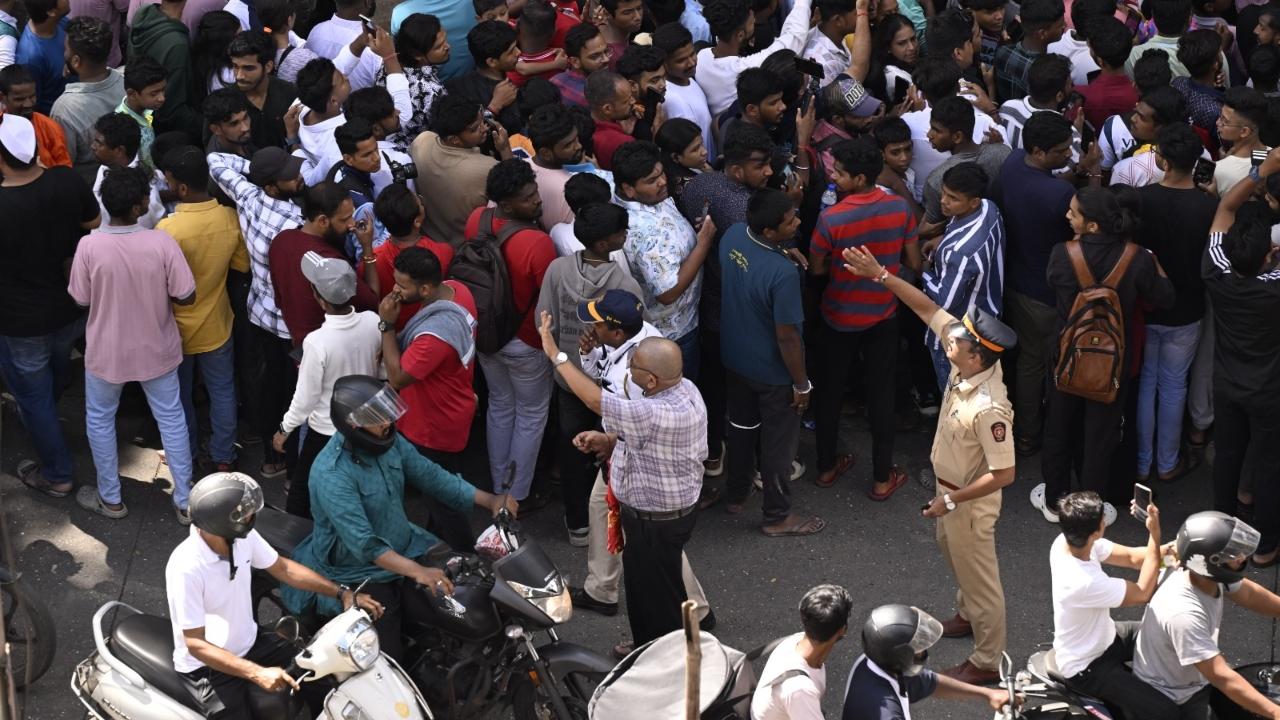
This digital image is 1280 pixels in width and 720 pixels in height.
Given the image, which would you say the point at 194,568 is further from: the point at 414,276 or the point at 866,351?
the point at 866,351

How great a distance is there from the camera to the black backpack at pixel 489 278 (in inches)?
304

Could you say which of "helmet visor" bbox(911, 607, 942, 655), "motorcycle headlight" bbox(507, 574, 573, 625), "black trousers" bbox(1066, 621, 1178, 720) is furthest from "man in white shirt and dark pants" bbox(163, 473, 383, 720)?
"black trousers" bbox(1066, 621, 1178, 720)

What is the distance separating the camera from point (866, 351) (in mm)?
8484

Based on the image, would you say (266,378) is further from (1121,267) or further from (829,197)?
(1121,267)

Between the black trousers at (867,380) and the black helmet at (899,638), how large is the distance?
9.30ft

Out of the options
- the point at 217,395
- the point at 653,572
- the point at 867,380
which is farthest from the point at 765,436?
the point at 217,395

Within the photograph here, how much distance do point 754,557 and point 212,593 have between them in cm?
301

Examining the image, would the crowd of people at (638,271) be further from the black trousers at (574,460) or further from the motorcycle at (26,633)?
the motorcycle at (26,633)

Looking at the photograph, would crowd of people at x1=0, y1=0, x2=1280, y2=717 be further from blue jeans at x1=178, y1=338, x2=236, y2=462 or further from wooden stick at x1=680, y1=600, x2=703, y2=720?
wooden stick at x1=680, y1=600, x2=703, y2=720

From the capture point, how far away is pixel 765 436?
323 inches

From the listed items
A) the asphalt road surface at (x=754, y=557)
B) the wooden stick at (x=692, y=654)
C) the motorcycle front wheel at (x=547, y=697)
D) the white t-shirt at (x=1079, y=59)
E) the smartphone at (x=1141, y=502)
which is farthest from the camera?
the white t-shirt at (x=1079, y=59)

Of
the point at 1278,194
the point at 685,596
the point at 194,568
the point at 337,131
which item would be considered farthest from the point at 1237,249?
the point at 194,568

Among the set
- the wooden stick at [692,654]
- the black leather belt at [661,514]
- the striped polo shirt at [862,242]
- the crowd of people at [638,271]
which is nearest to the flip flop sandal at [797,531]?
the crowd of people at [638,271]

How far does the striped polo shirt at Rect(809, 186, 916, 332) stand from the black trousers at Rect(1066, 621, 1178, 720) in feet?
7.75
